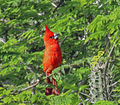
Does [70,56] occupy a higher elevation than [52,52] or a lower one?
lower

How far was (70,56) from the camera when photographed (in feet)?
20.5

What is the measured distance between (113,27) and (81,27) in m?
1.82

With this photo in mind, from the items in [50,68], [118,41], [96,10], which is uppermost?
[96,10]

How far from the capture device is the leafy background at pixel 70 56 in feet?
9.28

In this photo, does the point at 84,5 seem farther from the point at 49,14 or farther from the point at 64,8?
the point at 49,14

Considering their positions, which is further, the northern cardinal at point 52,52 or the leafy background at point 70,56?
the northern cardinal at point 52,52

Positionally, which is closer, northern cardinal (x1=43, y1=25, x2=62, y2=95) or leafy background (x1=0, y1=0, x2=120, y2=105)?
leafy background (x1=0, y1=0, x2=120, y2=105)

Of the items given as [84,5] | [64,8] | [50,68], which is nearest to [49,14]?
[64,8]

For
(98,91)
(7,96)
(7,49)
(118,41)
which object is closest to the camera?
(98,91)

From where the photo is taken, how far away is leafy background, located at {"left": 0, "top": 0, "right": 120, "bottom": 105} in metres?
2.83

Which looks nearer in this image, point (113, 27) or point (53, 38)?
point (113, 27)

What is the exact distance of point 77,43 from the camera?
5.57 m

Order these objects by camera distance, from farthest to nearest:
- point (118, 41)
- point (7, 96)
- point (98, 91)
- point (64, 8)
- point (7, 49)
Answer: point (64, 8), point (7, 49), point (7, 96), point (118, 41), point (98, 91)

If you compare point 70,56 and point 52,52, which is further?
point 70,56
